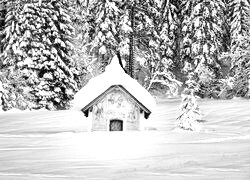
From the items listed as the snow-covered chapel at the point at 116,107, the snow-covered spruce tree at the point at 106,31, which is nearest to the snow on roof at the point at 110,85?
the snow-covered chapel at the point at 116,107

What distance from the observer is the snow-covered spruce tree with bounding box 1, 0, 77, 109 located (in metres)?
36.1

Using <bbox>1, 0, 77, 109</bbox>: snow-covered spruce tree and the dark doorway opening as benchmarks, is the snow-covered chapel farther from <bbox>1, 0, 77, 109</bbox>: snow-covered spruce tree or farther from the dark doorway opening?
<bbox>1, 0, 77, 109</bbox>: snow-covered spruce tree

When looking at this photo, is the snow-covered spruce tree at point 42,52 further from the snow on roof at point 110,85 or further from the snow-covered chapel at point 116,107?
the snow-covered chapel at point 116,107

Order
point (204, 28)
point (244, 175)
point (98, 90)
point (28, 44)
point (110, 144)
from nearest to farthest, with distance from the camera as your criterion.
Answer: point (244, 175)
point (110, 144)
point (98, 90)
point (28, 44)
point (204, 28)

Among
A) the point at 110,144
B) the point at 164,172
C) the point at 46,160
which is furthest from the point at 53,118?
the point at 164,172

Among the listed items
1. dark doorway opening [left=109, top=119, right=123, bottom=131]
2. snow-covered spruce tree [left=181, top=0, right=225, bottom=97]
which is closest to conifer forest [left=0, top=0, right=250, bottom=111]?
snow-covered spruce tree [left=181, top=0, right=225, bottom=97]

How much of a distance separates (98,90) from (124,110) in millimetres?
1735

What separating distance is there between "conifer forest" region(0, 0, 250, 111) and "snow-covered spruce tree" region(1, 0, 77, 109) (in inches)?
3.3

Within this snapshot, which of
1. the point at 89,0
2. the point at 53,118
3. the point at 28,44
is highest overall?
the point at 89,0

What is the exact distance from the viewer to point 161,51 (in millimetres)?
45938

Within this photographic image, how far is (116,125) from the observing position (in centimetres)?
2258

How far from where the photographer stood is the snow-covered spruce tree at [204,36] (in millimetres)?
41969

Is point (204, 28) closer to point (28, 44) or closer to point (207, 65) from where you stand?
point (207, 65)

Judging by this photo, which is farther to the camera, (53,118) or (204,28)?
(204,28)
